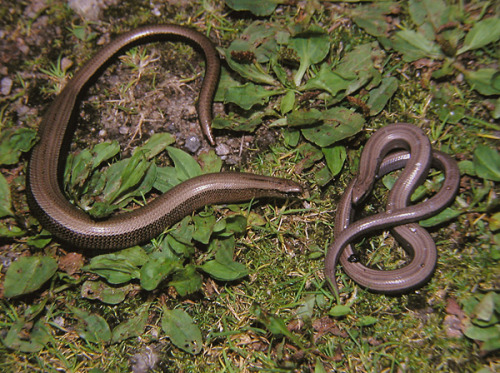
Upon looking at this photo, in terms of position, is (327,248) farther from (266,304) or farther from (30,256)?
(30,256)

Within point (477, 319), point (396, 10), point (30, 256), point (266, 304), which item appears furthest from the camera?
point (396, 10)

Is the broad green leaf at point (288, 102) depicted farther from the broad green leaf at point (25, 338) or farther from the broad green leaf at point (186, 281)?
the broad green leaf at point (25, 338)

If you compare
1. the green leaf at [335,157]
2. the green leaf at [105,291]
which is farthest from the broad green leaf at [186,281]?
the green leaf at [335,157]

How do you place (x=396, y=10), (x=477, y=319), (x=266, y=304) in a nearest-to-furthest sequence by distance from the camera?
(x=477, y=319) → (x=266, y=304) → (x=396, y=10)

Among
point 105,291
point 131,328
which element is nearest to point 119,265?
point 105,291

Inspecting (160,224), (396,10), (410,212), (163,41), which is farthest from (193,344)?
(396,10)

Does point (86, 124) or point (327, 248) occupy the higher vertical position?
point (86, 124)
